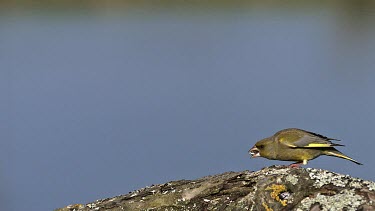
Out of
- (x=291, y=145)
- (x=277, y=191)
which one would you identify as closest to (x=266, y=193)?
(x=277, y=191)

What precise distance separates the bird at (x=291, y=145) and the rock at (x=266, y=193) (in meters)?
0.66

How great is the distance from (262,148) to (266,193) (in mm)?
958

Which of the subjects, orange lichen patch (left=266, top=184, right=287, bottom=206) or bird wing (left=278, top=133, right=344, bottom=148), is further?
bird wing (left=278, top=133, right=344, bottom=148)

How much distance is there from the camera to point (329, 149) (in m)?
4.16

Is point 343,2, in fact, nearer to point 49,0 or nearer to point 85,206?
point 49,0

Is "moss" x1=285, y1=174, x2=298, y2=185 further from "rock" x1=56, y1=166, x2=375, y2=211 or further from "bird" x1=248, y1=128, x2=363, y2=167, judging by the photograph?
"bird" x1=248, y1=128, x2=363, y2=167

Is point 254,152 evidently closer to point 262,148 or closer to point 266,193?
point 262,148

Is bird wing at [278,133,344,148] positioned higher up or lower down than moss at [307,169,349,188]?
higher up

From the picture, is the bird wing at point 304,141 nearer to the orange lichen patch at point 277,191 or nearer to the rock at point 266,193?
the rock at point 266,193

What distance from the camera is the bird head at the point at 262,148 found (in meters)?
3.85

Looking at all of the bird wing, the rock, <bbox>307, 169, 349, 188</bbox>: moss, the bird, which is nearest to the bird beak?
the bird

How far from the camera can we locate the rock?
2.90m

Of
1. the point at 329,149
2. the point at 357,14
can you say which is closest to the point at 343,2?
the point at 357,14

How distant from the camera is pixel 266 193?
2.95 metres
